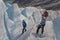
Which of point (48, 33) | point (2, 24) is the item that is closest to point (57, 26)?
point (48, 33)

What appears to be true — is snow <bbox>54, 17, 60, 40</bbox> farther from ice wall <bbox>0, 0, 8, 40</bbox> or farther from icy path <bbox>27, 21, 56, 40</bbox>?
ice wall <bbox>0, 0, 8, 40</bbox>

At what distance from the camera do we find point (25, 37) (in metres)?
0.60

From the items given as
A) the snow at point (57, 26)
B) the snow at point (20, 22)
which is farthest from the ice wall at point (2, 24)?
the snow at point (57, 26)

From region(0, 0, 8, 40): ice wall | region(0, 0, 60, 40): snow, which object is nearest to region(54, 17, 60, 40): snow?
region(0, 0, 60, 40): snow

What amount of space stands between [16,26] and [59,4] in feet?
0.84

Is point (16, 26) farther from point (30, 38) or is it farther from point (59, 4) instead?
point (59, 4)

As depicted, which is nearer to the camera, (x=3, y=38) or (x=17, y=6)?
(x=3, y=38)

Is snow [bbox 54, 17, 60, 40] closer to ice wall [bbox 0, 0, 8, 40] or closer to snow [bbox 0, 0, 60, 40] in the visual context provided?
snow [bbox 0, 0, 60, 40]

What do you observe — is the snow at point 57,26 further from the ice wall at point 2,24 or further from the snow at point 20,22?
the ice wall at point 2,24

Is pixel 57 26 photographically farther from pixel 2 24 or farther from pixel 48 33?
pixel 2 24

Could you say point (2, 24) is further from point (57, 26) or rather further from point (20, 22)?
point (57, 26)

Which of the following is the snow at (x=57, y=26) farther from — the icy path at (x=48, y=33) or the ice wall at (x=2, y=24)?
the ice wall at (x=2, y=24)

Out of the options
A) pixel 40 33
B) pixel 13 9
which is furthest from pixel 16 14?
pixel 40 33

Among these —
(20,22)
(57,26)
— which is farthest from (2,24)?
(57,26)
